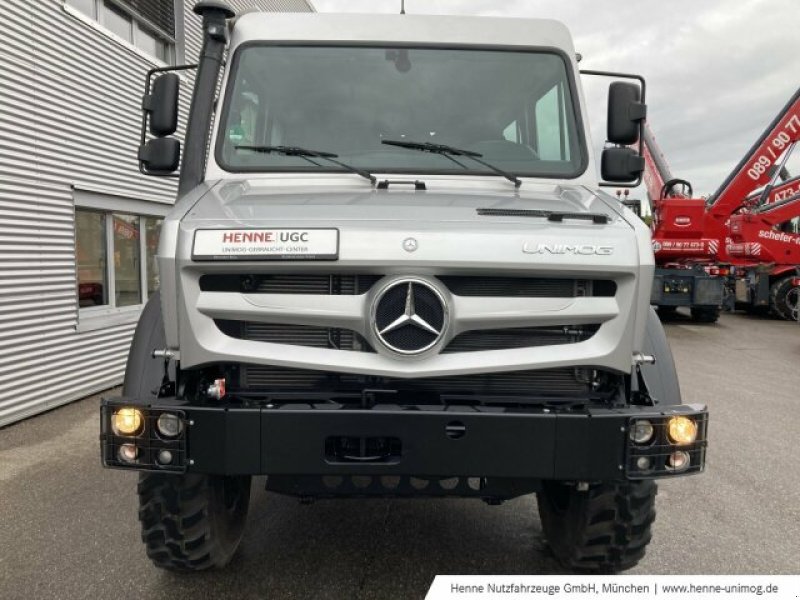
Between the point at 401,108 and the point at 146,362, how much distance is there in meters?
1.73

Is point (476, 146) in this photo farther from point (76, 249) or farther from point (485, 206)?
point (76, 249)

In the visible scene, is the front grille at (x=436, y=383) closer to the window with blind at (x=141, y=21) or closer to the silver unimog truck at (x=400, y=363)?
the silver unimog truck at (x=400, y=363)

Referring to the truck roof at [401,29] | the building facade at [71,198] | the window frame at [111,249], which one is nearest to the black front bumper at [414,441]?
the truck roof at [401,29]

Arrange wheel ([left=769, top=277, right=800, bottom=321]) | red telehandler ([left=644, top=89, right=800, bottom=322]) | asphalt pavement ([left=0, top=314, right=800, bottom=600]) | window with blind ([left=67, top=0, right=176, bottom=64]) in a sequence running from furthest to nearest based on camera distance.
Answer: wheel ([left=769, top=277, right=800, bottom=321]) → red telehandler ([left=644, top=89, right=800, bottom=322]) → window with blind ([left=67, top=0, right=176, bottom=64]) → asphalt pavement ([left=0, top=314, right=800, bottom=600])

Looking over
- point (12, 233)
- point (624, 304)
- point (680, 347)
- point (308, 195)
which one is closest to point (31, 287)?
point (12, 233)

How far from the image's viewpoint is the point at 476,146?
10.3 feet

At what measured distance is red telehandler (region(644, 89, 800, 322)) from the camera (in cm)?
1433

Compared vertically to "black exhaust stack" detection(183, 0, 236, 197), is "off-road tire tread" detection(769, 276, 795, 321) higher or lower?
lower

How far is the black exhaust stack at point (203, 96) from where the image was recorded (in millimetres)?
2971

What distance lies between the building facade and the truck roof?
2.57 m

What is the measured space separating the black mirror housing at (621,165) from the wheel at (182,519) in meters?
2.52

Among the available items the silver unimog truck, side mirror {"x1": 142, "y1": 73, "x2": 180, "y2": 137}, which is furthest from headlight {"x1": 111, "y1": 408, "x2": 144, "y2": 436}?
side mirror {"x1": 142, "y1": 73, "x2": 180, "y2": 137}

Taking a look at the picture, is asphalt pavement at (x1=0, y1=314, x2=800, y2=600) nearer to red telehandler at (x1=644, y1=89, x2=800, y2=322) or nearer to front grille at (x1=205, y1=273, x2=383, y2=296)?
front grille at (x1=205, y1=273, x2=383, y2=296)

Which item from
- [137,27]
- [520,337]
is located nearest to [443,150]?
[520,337]
